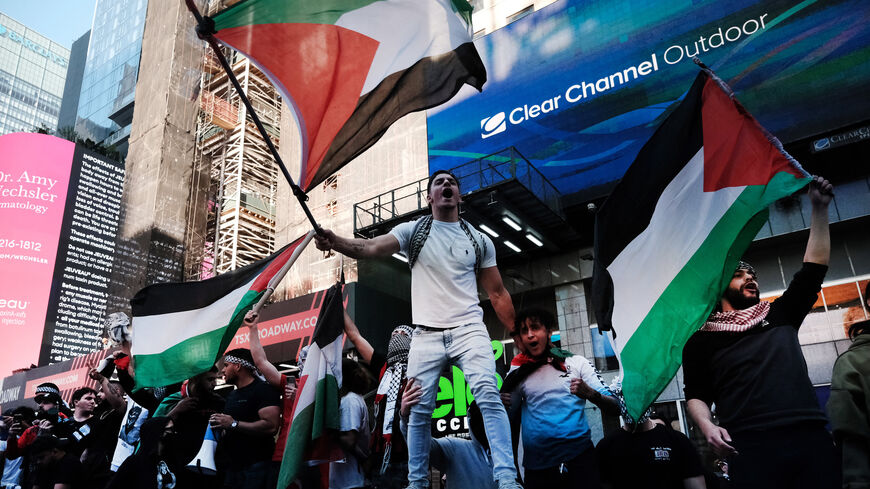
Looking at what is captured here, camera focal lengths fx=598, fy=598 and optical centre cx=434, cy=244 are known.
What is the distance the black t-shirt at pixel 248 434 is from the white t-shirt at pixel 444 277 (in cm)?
203

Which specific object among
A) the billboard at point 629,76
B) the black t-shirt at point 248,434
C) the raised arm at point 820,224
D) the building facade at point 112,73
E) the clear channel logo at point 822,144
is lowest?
the black t-shirt at point 248,434

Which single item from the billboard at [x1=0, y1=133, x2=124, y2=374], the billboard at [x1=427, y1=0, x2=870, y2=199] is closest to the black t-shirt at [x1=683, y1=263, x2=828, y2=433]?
the billboard at [x1=427, y1=0, x2=870, y2=199]

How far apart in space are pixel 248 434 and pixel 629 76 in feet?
47.8

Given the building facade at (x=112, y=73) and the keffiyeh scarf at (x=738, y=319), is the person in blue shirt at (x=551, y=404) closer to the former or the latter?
the keffiyeh scarf at (x=738, y=319)

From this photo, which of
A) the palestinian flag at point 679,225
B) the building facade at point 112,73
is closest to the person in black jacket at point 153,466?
the palestinian flag at point 679,225

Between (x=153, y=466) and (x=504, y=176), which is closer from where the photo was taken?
(x=153, y=466)

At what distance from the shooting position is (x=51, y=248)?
2930 centimetres

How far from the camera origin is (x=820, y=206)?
3.48 meters

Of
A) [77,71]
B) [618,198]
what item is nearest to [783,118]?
[618,198]

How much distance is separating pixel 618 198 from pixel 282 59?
2860mm

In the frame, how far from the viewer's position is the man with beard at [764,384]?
3.00 meters

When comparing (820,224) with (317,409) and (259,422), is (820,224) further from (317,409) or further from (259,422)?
(259,422)

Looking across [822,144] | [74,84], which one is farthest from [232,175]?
[74,84]

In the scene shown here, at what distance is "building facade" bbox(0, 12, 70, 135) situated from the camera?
274ft
